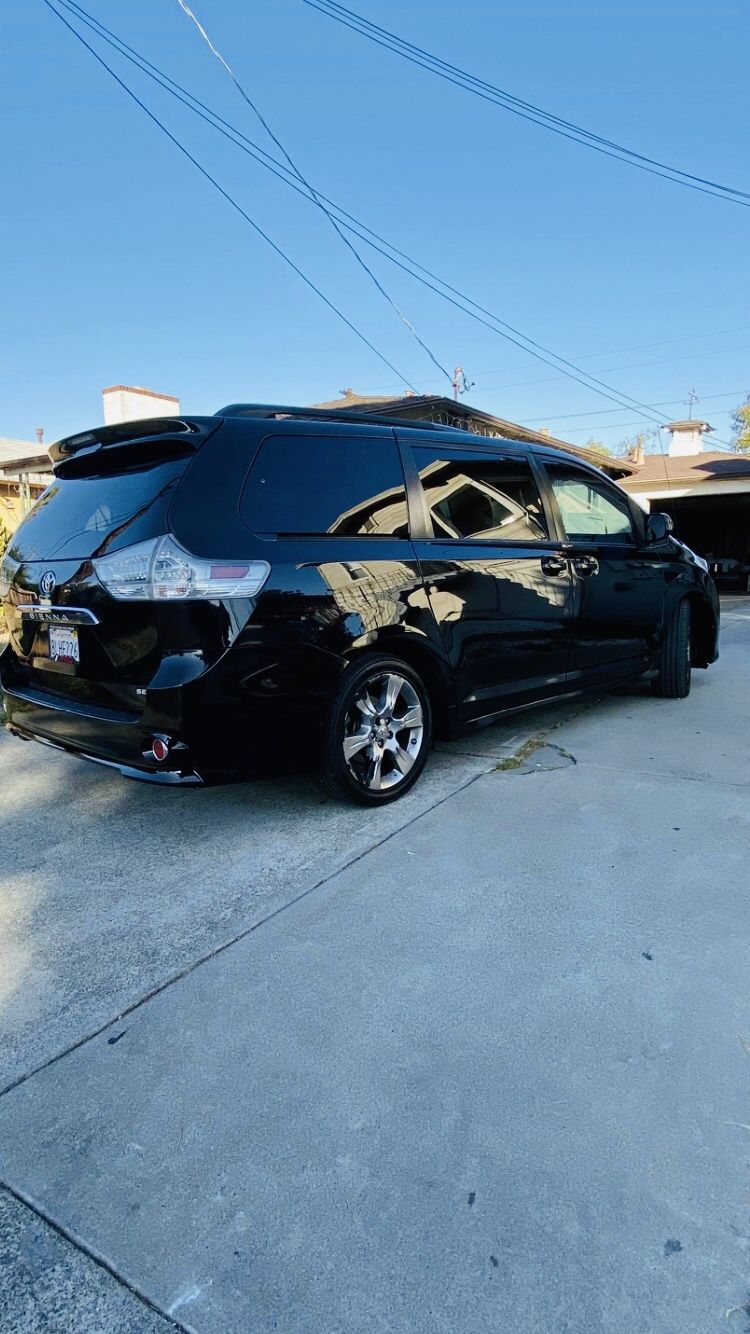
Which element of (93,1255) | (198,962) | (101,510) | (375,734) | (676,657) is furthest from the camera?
(676,657)

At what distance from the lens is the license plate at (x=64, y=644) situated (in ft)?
9.73

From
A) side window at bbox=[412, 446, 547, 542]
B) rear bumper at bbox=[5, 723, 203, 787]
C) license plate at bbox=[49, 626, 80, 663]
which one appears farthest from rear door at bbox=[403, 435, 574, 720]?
license plate at bbox=[49, 626, 80, 663]

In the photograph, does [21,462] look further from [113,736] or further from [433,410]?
[113,736]

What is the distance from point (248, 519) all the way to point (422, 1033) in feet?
6.10

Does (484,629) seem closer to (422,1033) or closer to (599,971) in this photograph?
(599,971)

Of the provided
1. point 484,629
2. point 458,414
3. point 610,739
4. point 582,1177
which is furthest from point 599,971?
point 458,414

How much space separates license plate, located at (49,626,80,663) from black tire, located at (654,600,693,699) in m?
4.09

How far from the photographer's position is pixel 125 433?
312cm

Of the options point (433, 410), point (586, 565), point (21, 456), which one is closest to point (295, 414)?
point (586, 565)

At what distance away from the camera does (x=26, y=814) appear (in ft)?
11.5

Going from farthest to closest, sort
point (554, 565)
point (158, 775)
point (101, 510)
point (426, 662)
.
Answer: point (554, 565) → point (426, 662) → point (101, 510) → point (158, 775)

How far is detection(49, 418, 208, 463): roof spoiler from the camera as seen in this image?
2887mm

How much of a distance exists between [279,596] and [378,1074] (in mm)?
1686

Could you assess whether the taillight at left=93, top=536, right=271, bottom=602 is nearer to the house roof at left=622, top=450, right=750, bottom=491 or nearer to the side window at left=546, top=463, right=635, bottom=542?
the side window at left=546, top=463, right=635, bottom=542
